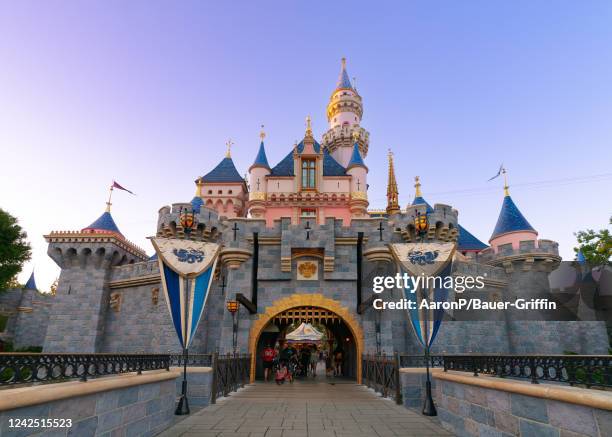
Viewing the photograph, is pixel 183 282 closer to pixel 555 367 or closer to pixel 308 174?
pixel 555 367

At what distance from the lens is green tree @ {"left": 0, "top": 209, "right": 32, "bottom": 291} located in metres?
26.7

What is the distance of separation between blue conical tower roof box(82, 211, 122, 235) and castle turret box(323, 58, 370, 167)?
63.5ft

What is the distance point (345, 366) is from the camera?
61.2 feet

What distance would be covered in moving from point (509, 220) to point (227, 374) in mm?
18395

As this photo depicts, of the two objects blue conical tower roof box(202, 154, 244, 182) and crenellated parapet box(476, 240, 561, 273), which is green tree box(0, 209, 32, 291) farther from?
crenellated parapet box(476, 240, 561, 273)

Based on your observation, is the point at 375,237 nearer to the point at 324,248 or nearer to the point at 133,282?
the point at 324,248

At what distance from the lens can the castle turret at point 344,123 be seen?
110 ft

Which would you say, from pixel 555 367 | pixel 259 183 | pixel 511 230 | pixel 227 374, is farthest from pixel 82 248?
pixel 511 230

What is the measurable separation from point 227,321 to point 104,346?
45.8 feet

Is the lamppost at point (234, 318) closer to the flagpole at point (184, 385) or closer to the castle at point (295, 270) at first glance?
the castle at point (295, 270)

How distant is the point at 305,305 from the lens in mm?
14562

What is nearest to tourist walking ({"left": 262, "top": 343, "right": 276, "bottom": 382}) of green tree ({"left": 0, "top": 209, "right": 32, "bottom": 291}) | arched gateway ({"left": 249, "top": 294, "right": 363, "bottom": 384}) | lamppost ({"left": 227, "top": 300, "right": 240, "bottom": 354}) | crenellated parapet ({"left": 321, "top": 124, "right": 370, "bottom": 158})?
arched gateway ({"left": 249, "top": 294, "right": 363, "bottom": 384})

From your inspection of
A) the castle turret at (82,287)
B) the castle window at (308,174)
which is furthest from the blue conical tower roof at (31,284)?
the castle window at (308,174)

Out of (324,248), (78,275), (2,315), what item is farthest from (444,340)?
(2,315)
